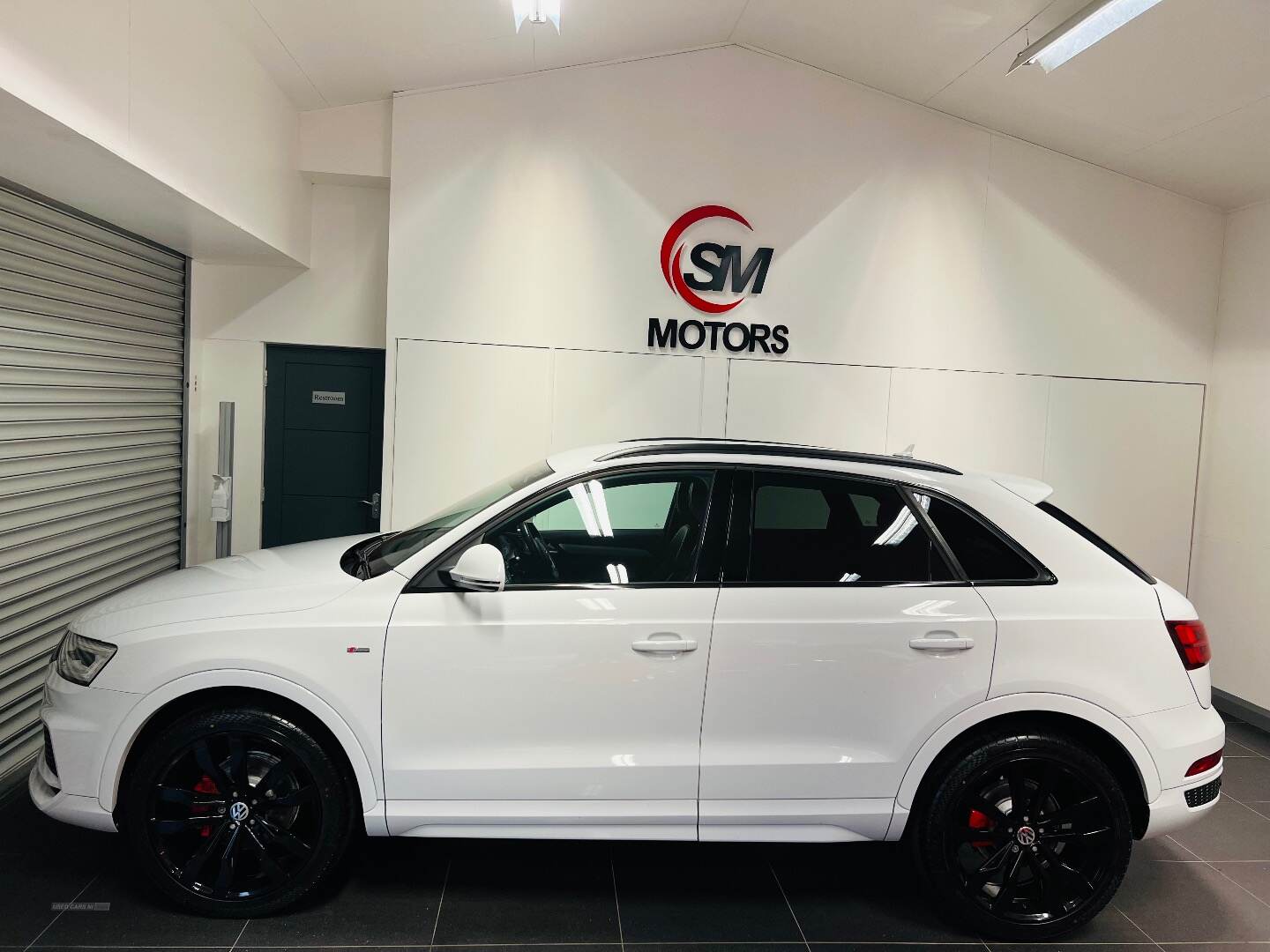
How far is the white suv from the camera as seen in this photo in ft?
8.85

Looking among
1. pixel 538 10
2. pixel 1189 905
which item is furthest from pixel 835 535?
pixel 538 10

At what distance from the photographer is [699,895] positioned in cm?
306

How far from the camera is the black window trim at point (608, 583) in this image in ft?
9.11

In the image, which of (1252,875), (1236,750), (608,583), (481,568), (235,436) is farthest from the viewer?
(235,436)

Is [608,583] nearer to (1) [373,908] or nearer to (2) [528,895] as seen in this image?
(2) [528,895]

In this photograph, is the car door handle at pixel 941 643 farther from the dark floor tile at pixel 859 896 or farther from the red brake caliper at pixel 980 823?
the dark floor tile at pixel 859 896

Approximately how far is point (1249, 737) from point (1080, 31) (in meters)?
4.22

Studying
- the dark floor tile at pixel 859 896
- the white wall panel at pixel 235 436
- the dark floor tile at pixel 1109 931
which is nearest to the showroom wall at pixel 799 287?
the white wall panel at pixel 235 436

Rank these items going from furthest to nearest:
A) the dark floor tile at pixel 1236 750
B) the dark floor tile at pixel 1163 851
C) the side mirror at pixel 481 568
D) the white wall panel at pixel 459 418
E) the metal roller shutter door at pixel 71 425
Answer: the white wall panel at pixel 459 418
the dark floor tile at pixel 1236 750
the metal roller shutter door at pixel 71 425
the dark floor tile at pixel 1163 851
the side mirror at pixel 481 568

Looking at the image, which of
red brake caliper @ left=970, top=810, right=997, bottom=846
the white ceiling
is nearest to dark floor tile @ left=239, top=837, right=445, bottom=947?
red brake caliper @ left=970, top=810, right=997, bottom=846

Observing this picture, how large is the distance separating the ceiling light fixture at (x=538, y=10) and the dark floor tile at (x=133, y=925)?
3.95m

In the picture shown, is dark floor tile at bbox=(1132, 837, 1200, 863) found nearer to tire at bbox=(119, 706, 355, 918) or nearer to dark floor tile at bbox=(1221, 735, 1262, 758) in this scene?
dark floor tile at bbox=(1221, 735, 1262, 758)

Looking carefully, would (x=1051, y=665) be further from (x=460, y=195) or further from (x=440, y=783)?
(x=460, y=195)

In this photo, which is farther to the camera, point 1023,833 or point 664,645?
point 1023,833
